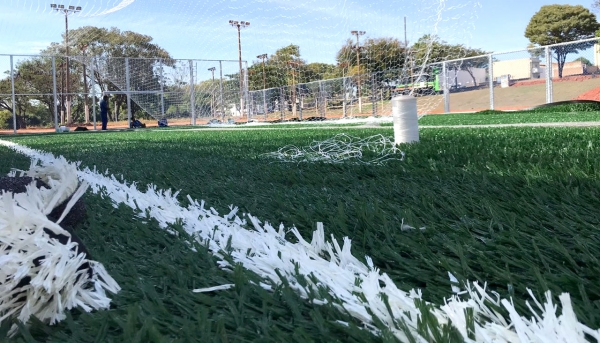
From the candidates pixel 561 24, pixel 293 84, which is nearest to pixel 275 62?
pixel 293 84

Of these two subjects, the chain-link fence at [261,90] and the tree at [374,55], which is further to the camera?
the chain-link fence at [261,90]

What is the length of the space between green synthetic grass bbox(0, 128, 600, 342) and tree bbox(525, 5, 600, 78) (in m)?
42.5

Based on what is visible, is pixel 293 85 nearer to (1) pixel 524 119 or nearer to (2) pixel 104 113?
(2) pixel 104 113

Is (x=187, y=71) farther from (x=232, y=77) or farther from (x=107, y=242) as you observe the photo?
(x=107, y=242)

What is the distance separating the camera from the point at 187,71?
22938mm

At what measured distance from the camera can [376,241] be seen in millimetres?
1252

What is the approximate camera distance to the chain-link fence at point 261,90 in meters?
15.7

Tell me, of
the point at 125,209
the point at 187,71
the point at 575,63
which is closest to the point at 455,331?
the point at 125,209

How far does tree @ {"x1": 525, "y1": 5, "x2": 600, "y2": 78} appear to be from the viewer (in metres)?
39.2

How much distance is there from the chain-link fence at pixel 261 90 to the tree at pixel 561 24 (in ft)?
83.6

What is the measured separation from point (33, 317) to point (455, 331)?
707 millimetres

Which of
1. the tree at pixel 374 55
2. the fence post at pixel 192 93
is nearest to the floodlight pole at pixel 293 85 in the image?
the fence post at pixel 192 93

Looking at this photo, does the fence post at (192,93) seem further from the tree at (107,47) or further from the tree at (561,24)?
the tree at (561,24)

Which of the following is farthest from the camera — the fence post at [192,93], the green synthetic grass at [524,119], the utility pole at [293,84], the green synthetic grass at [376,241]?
the fence post at [192,93]
